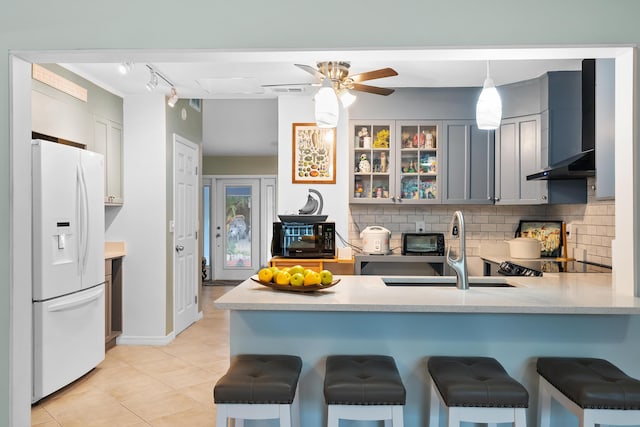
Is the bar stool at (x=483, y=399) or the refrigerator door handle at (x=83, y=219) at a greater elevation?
the refrigerator door handle at (x=83, y=219)

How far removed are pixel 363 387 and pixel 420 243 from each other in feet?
9.66

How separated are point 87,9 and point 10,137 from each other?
70 cm

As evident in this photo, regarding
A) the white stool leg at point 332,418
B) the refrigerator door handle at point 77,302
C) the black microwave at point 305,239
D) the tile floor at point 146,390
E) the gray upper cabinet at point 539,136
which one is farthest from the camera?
the black microwave at point 305,239

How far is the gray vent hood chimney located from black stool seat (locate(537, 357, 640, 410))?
1677mm

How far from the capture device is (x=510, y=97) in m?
4.62

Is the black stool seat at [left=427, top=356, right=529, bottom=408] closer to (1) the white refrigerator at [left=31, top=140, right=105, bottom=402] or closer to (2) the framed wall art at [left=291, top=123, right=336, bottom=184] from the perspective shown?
(1) the white refrigerator at [left=31, top=140, right=105, bottom=402]

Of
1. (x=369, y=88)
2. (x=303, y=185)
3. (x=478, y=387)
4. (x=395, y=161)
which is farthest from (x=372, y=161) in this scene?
(x=478, y=387)

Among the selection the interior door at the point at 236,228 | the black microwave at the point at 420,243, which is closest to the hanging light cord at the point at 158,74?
the black microwave at the point at 420,243

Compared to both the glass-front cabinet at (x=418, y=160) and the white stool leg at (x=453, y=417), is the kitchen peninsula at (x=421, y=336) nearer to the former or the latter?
the white stool leg at (x=453, y=417)

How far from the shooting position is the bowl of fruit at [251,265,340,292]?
8.24 ft

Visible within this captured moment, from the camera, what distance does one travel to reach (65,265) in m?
3.54

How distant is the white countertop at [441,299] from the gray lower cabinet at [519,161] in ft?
5.90

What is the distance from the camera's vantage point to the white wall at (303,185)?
5.03 m

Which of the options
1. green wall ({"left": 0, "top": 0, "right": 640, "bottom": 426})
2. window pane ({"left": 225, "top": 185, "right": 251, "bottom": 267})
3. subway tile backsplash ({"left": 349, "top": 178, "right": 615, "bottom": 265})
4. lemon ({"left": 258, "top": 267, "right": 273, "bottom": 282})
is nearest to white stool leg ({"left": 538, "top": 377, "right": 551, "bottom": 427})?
lemon ({"left": 258, "top": 267, "right": 273, "bottom": 282})
